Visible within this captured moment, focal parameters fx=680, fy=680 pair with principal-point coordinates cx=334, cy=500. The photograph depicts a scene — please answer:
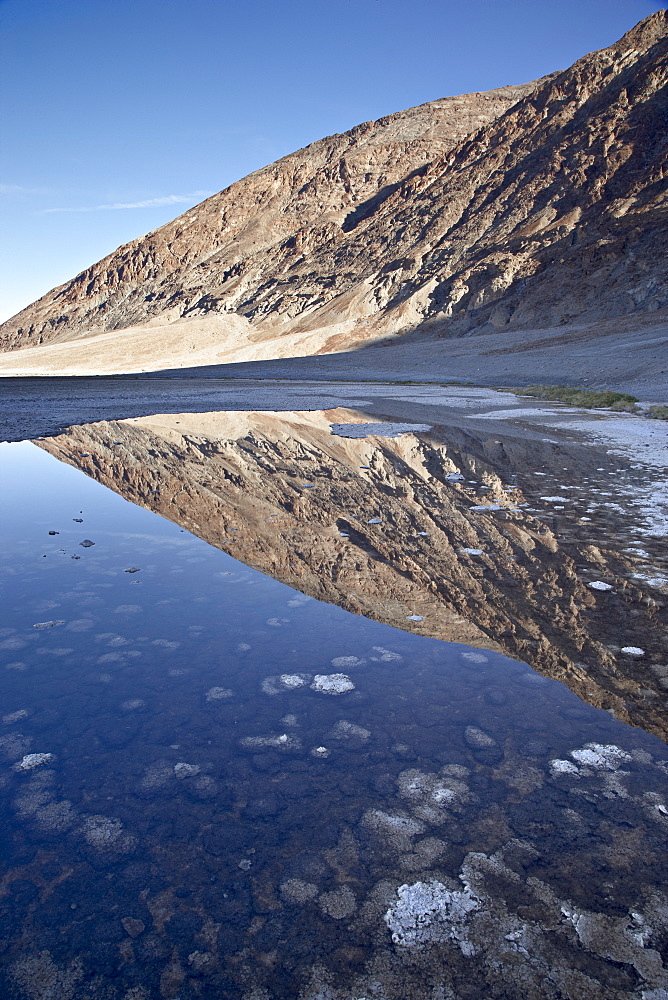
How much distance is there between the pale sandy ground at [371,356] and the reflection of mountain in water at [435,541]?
14863mm

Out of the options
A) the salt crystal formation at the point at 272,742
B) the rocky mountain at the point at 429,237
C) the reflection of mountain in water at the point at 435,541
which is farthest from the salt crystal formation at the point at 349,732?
the rocky mountain at the point at 429,237

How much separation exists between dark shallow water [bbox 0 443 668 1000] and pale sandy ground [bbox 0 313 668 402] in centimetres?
1981

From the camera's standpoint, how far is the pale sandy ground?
99.1 ft

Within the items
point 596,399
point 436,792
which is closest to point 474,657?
point 436,792

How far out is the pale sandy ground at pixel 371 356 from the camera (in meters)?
30.2

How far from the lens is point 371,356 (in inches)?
2009

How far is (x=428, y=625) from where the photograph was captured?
Result: 352cm

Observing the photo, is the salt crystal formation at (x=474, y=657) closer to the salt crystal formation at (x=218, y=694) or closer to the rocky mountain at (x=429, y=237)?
the salt crystal formation at (x=218, y=694)

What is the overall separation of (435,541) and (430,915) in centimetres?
346

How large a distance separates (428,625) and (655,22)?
6985 centimetres

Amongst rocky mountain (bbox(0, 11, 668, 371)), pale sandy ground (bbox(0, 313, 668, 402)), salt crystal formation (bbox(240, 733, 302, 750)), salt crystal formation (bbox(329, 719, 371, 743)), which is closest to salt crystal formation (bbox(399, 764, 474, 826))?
salt crystal formation (bbox(329, 719, 371, 743))

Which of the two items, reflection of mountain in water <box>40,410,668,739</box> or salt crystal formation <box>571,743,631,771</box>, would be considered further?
reflection of mountain in water <box>40,410,668,739</box>

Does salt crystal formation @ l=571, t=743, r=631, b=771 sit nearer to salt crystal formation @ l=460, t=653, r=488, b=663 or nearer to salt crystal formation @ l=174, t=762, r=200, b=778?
salt crystal formation @ l=460, t=653, r=488, b=663

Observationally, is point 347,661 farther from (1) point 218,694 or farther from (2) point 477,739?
(2) point 477,739
